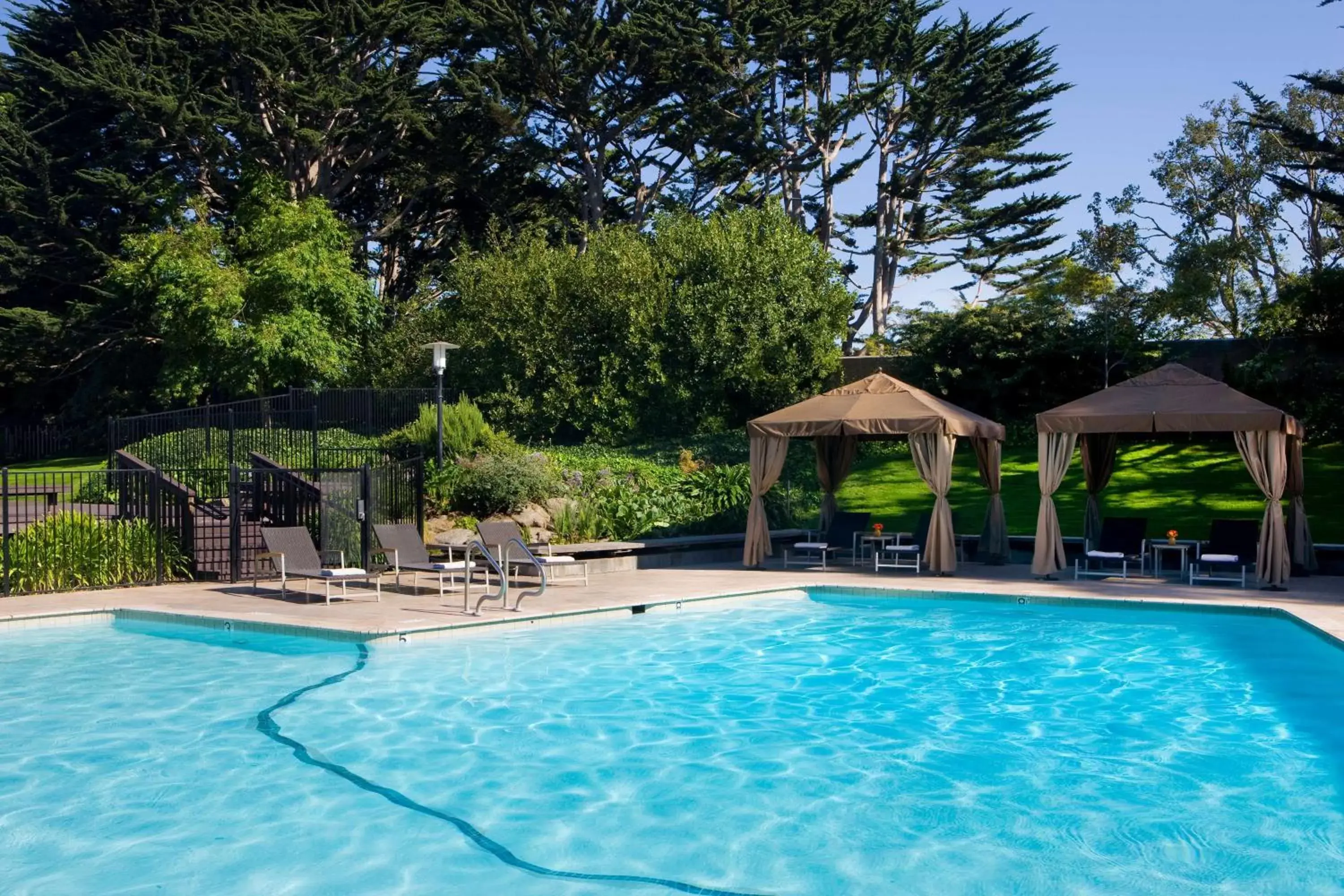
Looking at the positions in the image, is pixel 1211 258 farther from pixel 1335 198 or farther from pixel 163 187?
pixel 163 187

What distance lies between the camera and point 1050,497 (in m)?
16.7

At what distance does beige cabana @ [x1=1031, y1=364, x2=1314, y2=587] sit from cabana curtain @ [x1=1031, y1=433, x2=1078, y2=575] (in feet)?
0.04

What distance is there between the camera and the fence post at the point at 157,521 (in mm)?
16188

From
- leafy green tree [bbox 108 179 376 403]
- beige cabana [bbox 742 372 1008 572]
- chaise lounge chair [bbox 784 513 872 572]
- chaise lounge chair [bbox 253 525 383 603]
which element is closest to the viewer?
chaise lounge chair [bbox 253 525 383 603]

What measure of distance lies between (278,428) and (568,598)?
1100 centimetres

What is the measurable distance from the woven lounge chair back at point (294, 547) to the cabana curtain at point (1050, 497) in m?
9.70

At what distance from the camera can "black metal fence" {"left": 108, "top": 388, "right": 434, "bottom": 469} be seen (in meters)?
21.7

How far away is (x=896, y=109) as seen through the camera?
120ft

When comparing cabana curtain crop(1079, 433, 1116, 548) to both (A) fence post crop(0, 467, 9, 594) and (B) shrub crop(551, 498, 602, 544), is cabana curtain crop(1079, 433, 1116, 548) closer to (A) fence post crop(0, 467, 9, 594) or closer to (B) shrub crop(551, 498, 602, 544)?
(B) shrub crop(551, 498, 602, 544)

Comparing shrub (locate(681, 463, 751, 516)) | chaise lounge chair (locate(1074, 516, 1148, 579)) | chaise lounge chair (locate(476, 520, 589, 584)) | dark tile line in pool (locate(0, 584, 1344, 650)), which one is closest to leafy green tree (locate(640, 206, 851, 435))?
shrub (locate(681, 463, 751, 516))

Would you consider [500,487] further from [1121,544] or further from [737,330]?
[737,330]

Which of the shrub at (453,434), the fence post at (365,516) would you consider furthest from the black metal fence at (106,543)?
the shrub at (453,434)

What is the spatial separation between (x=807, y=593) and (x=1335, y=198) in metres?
15.4

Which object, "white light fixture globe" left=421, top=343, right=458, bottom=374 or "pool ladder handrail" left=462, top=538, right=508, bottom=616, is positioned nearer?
"pool ladder handrail" left=462, top=538, right=508, bottom=616
